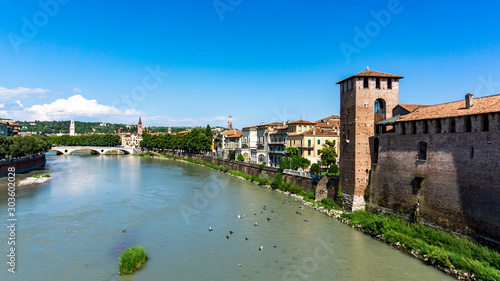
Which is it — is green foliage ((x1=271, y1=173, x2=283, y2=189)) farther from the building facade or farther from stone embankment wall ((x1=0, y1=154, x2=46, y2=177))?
stone embankment wall ((x1=0, y1=154, x2=46, y2=177))

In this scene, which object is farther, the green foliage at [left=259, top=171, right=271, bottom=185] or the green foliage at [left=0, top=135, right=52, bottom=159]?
the green foliage at [left=0, top=135, right=52, bottom=159]

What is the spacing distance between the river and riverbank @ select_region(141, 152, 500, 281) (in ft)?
1.73

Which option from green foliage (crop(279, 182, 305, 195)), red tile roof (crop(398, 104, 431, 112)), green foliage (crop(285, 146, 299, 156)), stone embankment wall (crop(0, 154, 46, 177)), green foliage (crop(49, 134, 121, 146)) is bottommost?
green foliage (crop(279, 182, 305, 195))

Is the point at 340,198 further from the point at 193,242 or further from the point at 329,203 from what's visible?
the point at 193,242

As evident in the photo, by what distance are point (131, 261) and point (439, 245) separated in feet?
49.4

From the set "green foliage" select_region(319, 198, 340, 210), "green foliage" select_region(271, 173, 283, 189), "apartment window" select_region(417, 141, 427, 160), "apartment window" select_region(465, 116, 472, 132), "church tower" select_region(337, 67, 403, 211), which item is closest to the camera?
"apartment window" select_region(465, 116, 472, 132)

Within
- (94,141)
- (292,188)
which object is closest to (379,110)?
(292,188)

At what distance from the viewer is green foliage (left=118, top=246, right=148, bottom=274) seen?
14445 mm

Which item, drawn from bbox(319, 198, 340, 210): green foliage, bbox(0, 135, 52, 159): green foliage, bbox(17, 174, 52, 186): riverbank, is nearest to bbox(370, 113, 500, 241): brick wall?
bbox(319, 198, 340, 210): green foliage

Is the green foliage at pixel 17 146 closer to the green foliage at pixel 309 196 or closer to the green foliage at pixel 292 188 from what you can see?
the green foliage at pixel 292 188

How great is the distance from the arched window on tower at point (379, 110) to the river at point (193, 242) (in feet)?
26.4

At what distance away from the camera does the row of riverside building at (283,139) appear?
41500mm

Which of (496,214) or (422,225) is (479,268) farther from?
(422,225)

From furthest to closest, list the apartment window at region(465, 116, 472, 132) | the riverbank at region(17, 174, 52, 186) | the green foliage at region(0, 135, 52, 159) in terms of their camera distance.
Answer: the green foliage at region(0, 135, 52, 159)
the riverbank at region(17, 174, 52, 186)
the apartment window at region(465, 116, 472, 132)
